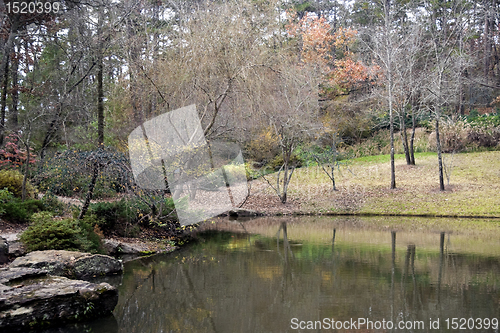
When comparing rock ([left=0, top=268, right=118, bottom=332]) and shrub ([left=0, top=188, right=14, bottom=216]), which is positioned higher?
shrub ([left=0, top=188, right=14, bottom=216])

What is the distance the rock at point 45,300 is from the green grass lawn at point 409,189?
13560mm

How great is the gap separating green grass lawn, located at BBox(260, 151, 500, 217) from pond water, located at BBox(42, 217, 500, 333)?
4.63 m

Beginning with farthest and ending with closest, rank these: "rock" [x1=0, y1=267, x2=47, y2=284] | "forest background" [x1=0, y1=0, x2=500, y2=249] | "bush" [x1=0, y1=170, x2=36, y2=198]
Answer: "bush" [x1=0, y1=170, x2=36, y2=198], "forest background" [x1=0, y1=0, x2=500, y2=249], "rock" [x1=0, y1=267, x2=47, y2=284]

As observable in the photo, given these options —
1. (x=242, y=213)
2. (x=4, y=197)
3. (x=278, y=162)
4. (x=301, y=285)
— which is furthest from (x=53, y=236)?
(x=278, y=162)

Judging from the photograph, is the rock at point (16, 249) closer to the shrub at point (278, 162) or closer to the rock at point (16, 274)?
the rock at point (16, 274)

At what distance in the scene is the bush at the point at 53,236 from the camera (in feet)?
26.2

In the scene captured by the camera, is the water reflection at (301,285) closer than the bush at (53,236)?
Yes

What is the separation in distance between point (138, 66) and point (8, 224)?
256 inches

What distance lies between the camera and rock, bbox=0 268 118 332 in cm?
510

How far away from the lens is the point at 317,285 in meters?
6.92

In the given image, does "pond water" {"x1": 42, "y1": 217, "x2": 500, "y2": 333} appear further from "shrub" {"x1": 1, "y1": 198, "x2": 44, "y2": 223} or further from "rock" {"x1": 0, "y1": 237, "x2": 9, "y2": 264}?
"shrub" {"x1": 1, "y1": 198, "x2": 44, "y2": 223}

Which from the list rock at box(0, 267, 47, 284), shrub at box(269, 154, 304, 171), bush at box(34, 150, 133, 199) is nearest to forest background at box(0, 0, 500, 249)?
bush at box(34, 150, 133, 199)

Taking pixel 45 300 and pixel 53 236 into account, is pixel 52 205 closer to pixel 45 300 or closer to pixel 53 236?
pixel 53 236

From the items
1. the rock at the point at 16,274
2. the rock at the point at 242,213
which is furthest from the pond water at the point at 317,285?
the rock at the point at 242,213
